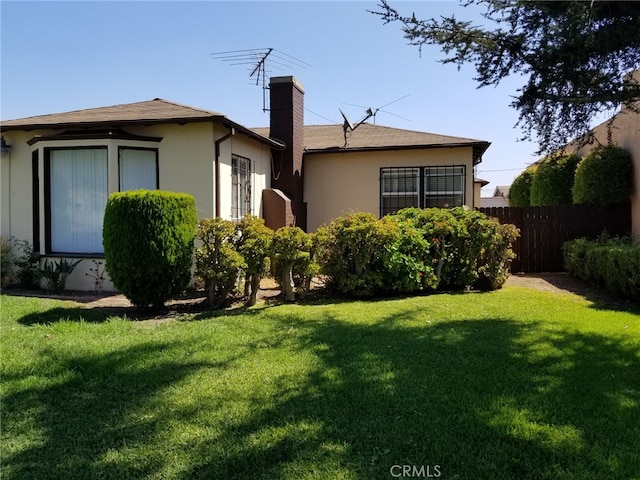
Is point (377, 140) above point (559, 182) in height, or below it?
above

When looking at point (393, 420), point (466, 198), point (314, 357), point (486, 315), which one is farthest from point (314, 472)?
point (466, 198)

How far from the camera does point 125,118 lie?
30.7ft

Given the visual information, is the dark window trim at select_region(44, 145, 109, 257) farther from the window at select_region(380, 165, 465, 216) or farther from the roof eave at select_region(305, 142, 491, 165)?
the window at select_region(380, 165, 465, 216)

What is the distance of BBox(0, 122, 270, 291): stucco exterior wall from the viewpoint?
932cm

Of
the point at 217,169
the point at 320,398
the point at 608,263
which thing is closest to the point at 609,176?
the point at 608,263

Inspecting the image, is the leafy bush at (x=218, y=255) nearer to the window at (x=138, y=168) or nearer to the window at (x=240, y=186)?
the window at (x=138, y=168)

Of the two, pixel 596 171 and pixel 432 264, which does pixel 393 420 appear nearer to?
pixel 432 264

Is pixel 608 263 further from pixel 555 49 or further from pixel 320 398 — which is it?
pixel 320 398

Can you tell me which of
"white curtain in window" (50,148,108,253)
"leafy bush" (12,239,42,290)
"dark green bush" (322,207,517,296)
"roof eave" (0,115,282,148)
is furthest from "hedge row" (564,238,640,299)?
"leafy bush" (12,239,42,290)

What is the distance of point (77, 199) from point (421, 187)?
341 inches

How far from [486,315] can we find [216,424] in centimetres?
478

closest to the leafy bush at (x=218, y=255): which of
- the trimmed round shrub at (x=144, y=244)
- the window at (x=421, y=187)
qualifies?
the trimmed round shrub at (x=144, y=244)

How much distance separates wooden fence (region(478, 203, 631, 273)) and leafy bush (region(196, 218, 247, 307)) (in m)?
7.84

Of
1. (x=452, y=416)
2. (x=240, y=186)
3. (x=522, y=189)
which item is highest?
(x=522, y=189)
